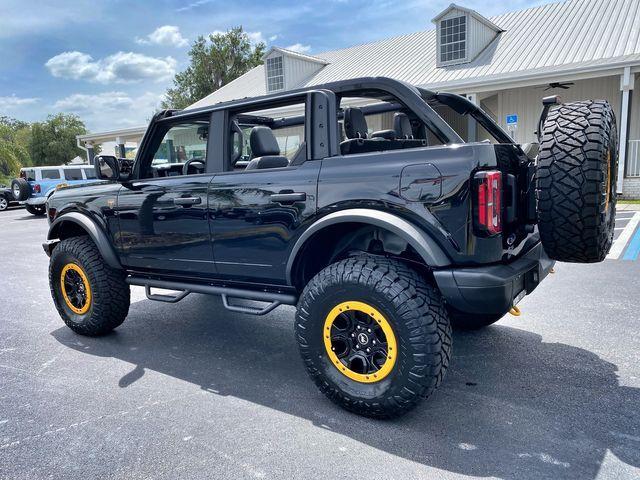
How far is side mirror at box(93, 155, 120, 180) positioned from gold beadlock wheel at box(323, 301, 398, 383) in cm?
227

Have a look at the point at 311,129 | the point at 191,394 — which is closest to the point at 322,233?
the point at 311,129

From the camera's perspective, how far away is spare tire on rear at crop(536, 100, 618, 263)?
101 inches

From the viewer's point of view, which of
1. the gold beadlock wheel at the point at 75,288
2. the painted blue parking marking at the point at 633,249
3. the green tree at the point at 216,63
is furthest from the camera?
the green tree at the point at 216,63

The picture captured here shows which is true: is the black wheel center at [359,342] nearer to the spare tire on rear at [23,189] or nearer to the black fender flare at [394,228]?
the black fender flare at [394,228]

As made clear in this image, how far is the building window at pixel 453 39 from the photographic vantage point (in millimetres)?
16031

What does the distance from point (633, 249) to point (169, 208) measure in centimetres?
644

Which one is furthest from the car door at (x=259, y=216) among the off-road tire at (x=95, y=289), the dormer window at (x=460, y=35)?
the dormer window at (x=460, y=35)

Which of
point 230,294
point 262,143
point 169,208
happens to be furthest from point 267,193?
point 169,208

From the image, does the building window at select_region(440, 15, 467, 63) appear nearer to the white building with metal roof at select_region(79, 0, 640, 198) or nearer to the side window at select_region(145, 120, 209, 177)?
the white building with metal roof at select_region(79, 0, 640, 198)

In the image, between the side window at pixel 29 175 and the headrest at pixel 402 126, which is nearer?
the headrest at pixel 402 126

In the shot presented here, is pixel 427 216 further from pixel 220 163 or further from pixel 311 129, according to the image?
pixel 220 163

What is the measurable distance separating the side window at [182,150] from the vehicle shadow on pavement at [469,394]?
1.46 metres

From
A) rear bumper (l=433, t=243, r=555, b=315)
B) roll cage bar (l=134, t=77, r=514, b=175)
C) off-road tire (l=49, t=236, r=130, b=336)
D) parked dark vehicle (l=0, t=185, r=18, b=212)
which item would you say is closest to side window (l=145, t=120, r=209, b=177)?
roll cage bar (l=134, t=77, r=514, b=175)

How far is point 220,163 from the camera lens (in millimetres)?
3604
